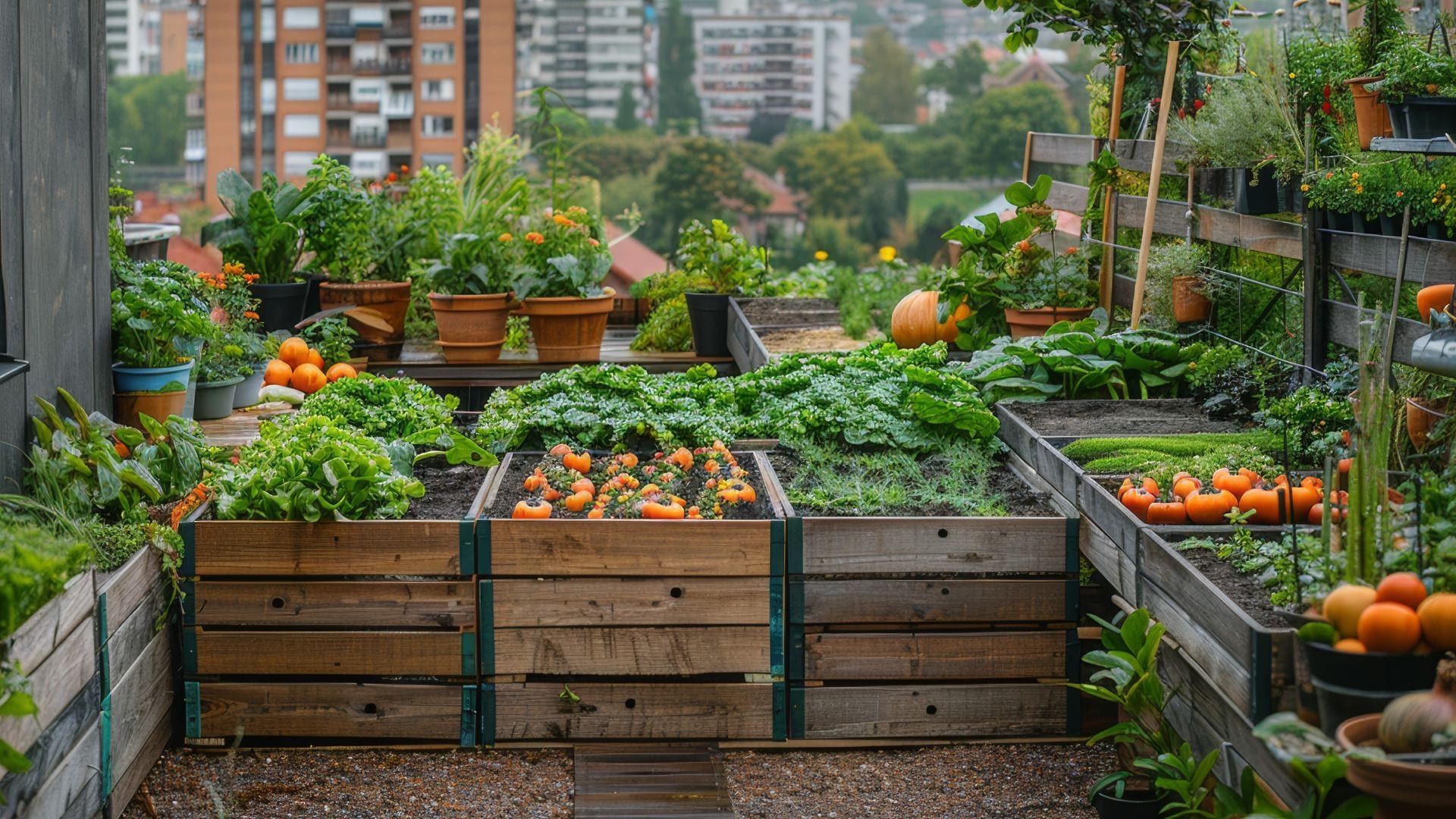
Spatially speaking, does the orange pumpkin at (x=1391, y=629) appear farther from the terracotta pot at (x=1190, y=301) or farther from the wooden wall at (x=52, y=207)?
the wooden wall at (x=52, y=207)

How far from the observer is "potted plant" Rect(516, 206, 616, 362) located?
680 cm

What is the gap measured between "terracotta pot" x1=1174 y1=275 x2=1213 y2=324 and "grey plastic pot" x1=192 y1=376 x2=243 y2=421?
143 inches

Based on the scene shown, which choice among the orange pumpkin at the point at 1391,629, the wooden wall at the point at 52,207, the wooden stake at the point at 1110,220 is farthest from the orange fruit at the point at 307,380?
the orange pumpkin at the point at 1391,629

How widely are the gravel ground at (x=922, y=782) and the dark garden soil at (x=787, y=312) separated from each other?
3463mm

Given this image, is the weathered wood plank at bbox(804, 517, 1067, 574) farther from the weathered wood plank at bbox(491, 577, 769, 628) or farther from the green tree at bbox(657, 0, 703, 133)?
the green tree at bbox(657, 0, 703, 133)

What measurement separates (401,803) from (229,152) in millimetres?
44874

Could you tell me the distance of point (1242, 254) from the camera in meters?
5.28

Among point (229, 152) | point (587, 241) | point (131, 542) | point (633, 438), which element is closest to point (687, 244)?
point (587, 241)

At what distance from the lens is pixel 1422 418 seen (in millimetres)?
3576

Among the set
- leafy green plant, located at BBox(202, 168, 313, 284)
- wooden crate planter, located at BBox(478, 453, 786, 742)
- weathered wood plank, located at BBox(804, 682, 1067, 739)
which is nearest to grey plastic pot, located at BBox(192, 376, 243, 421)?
leafy green plant, located at BBox(202, 168, 313, 284)

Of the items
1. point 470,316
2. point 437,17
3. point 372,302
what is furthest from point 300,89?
point 470,316

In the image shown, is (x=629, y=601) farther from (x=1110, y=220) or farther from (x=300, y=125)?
(x=300, y=125)

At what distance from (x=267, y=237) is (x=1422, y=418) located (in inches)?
200

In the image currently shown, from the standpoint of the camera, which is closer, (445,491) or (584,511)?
(584,511)
